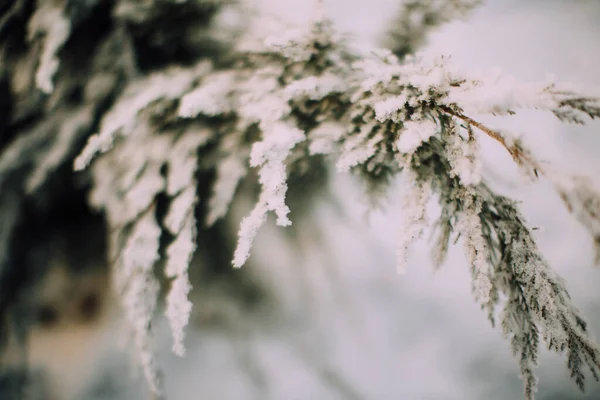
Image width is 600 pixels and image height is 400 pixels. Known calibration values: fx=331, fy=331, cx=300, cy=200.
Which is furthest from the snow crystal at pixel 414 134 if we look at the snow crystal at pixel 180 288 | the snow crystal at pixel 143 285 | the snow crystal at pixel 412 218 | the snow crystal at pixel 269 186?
the snow crystal at pixel 143 285

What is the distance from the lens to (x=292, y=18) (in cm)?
93

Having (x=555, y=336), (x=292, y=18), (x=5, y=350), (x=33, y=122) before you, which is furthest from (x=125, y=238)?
(x=555, y=336)

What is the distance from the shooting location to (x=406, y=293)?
1.04 meters

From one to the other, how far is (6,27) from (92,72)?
0.73 feet

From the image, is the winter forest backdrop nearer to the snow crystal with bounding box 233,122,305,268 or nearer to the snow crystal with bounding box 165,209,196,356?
the snow crystal with bounding box 233,122,305,268

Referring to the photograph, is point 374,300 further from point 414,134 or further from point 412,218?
point 414,134

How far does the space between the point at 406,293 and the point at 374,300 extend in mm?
103

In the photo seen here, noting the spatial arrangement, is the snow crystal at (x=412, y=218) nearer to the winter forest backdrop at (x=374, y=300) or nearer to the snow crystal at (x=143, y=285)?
the winter forest backdrop at (x=374, y=300)

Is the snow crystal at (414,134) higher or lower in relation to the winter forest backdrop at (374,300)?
higher

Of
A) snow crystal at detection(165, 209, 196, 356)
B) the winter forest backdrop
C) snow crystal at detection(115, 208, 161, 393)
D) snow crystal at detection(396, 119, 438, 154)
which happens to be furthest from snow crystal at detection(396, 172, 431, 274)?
snow crystal at detection(115, 208, 161, 393)

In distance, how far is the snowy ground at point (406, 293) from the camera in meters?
0.87

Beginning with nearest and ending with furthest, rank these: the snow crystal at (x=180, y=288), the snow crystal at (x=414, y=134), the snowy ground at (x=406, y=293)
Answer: the snow crystal at (x=414, y=134) → the snow crystal at (x=180, y=288) → the snowy ground at (x=406, y=293)

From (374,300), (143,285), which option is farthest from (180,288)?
(374,300)

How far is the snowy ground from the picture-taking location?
867 mm
